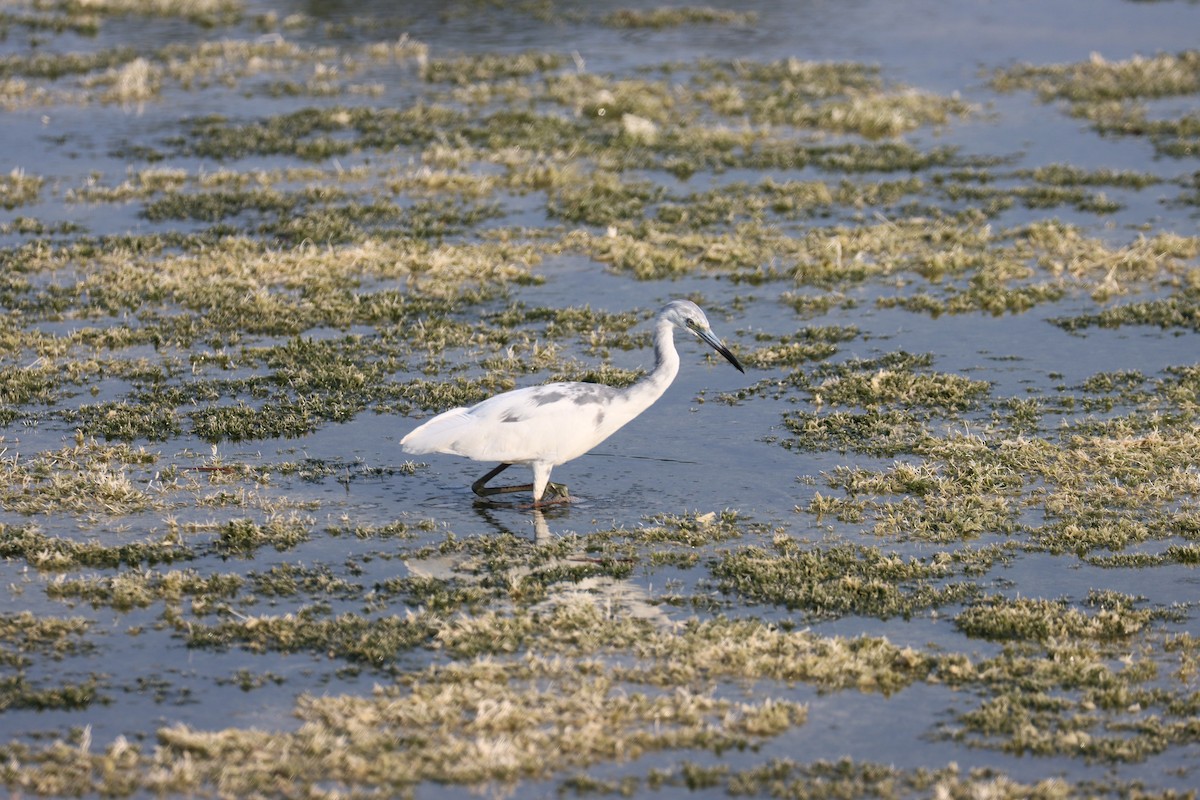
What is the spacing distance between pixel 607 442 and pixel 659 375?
1479mm

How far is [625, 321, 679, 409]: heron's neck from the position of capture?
36.3 feet

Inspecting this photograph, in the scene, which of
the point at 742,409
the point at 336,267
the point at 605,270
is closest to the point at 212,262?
the point at 336,267

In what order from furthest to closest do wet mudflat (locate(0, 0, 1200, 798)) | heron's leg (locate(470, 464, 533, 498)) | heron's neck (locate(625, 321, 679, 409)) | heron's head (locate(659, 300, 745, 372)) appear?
heron's head (locate(659, 300, 745, 372)) < heron's leg (locate(470, 464, 533, 498)) < heron's neck (locate(625, 321, 679, 409)) < wet mudflat (locate(0, 0, 1200, 798))

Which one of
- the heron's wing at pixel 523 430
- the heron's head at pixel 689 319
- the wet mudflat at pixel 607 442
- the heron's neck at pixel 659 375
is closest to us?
the wet mudflat at pixel 607 442

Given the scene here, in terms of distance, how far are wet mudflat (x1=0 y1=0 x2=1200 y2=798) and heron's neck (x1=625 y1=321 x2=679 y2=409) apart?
28.2 inches

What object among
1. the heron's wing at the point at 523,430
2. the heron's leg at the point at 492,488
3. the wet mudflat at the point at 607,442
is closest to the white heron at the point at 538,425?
the heron's wing at the point at 523,430

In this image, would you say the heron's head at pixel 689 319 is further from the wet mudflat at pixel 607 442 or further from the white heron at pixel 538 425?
the wet mudflat at pixel 607 442

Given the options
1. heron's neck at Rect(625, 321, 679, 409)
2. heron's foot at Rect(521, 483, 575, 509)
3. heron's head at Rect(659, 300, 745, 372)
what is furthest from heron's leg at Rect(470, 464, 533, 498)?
heron's head at Rect(659, 300, 745, 372)

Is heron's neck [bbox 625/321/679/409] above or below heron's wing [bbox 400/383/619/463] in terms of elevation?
above

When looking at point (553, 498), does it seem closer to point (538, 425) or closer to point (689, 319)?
point (538, 425)

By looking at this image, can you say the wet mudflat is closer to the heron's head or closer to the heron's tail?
the heron's tail

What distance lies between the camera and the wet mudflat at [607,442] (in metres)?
7.93

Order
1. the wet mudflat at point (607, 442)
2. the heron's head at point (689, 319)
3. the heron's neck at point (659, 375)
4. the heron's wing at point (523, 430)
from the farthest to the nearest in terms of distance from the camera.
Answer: the heron's head at point (689, 319) < the heron's neck at point (659, 375) < the heron's wing at point (523, 430) < the wet mudflat at point (607, 442)

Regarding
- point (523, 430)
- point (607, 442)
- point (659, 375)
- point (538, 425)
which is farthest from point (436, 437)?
point (607, 442)
